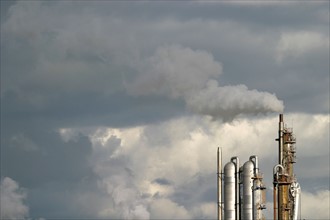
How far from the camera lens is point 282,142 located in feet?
376

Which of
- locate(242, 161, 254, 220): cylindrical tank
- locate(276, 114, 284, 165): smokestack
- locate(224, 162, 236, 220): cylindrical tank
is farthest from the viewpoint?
locate(276, 114, 284, 165): smokestack

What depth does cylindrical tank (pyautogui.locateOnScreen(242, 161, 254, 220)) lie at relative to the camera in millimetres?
105994

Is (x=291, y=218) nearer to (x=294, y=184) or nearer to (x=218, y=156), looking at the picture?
(x=294, y=184)

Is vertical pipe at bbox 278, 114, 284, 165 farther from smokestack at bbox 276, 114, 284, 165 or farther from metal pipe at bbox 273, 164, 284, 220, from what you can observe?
metal pipe at bbox 273, 164, 284, 220

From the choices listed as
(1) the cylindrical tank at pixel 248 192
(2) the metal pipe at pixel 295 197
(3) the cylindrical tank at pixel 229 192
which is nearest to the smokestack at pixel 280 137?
(2) the metal pipe at pixel 295 197

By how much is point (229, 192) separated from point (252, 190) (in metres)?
3.09

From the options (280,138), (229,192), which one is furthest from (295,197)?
(229,192)

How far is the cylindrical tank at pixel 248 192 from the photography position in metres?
106

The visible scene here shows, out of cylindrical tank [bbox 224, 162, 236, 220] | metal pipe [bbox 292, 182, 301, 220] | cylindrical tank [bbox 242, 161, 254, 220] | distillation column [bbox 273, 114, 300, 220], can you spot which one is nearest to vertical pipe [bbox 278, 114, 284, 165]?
distillation column [bbox 273, 114, 300, 220]

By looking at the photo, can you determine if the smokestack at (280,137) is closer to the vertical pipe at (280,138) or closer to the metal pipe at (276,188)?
the vertical pipe at (280,138)

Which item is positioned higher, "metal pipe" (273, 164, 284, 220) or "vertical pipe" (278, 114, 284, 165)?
"vertical pipe" (278, 114, 284, 165)

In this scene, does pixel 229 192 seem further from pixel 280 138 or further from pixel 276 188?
pixel 280 138

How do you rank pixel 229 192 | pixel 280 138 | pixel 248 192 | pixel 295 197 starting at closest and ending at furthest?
pixel 248 192 → pixel 229 192 → pixel 295 197 → pixel 280 138

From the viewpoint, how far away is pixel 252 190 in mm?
106438
